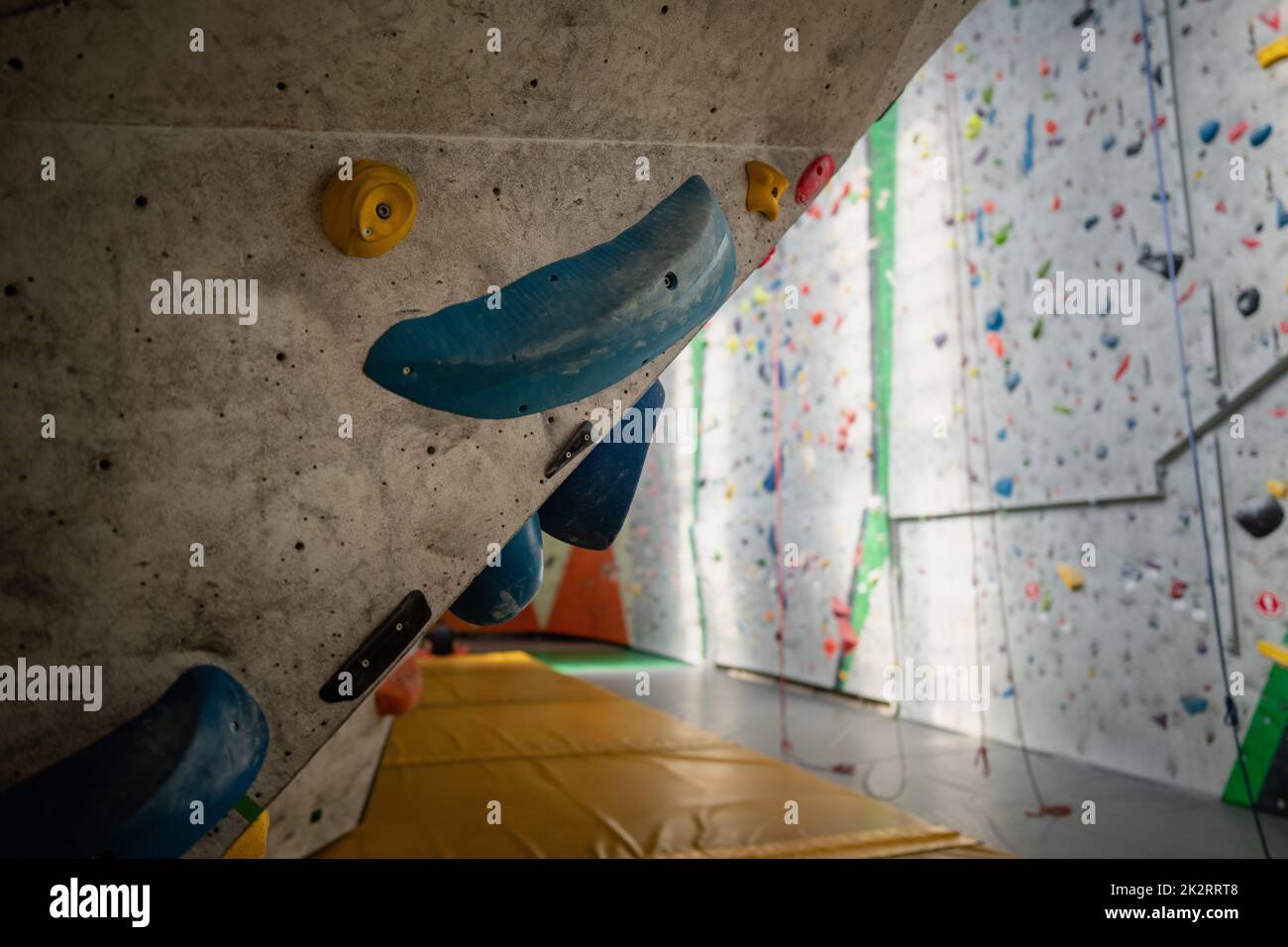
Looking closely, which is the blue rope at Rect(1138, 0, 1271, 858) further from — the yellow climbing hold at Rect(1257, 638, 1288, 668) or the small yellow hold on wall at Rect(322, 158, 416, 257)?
the small yellow hold on wall at Rect(322, 158, 416, 257)

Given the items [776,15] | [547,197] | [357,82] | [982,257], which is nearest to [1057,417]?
[982,257]

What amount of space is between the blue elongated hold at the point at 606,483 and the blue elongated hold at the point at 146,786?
58cm

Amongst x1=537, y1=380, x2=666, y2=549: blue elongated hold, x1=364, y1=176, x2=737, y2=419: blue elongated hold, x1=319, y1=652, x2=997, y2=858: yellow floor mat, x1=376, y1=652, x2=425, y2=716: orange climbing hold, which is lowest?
x1=319, y1=652, x2=997, y2=858: yellow floor mat

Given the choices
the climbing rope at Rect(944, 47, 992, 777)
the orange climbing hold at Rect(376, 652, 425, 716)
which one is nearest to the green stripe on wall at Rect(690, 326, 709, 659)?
the climbing rope at Rect(944, 47, 992, 777)

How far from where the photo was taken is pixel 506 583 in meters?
1.42

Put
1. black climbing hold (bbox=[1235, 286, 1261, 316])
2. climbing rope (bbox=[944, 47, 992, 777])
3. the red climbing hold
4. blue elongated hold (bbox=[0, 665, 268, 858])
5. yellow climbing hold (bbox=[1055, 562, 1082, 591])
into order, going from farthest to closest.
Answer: climbing rope (bbox=[944, 47, 992, 777]) → yellow climbing hold (bbox=[1055, 562, 1082, 591]) → black climbing hold (bbox=[1235, 286, 1261, 316]) → the red climbing hold → blue elongated hold (bbox=[0, 665, 268, 858])

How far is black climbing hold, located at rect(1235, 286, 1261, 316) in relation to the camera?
2631 mm

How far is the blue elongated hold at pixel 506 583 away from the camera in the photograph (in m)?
1.41

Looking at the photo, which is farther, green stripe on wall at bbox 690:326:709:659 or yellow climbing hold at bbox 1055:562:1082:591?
green stripe on wall at bbox 690:326:709:659

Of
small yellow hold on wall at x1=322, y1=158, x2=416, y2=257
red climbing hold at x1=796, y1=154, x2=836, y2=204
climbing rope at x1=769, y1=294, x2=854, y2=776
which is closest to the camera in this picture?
small yellow hold on wall at x1=322, y1=158, x2=416, y2=257

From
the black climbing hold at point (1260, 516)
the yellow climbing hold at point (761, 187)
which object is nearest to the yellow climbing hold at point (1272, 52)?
the black climbing hold at point (1260, 516)

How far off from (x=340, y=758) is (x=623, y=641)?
6.55 meters

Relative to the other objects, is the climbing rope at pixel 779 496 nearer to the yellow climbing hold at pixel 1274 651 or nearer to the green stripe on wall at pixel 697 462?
the green stripe on wall at pixel 697 462

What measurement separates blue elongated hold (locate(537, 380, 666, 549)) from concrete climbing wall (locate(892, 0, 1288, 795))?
2.29m
